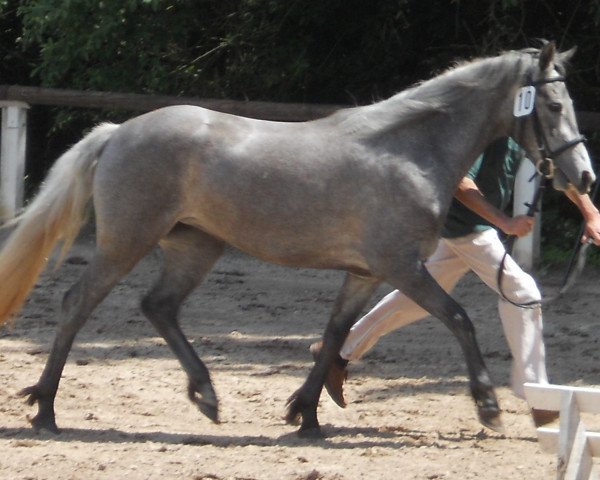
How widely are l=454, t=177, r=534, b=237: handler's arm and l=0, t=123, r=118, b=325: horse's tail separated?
1.60 metres

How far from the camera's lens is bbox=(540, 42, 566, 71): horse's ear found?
5164 millimetres

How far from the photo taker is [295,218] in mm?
5215

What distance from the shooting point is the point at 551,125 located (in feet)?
17.0

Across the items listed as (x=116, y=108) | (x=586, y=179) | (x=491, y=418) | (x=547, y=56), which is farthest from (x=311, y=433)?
(x=116, y=108)

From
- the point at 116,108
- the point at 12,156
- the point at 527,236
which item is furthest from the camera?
the point at 116,108

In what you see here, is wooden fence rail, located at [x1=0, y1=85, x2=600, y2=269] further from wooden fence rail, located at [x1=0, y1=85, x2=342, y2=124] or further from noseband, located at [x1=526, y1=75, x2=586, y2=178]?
noseband, located at [x1=526, y1=75, x2=586, y2=178]

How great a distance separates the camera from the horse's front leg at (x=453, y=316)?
16.7ft

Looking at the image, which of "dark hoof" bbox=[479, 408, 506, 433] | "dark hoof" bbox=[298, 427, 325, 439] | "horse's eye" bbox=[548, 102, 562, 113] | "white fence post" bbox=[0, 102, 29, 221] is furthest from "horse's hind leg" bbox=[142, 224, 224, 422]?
"white fence post" bbox=[0, 102, 29, 221]

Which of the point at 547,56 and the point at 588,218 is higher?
the point at 547,56

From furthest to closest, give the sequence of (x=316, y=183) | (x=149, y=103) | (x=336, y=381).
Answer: (x=149, y=103), (x=336, y=381), (x=316, y=183)

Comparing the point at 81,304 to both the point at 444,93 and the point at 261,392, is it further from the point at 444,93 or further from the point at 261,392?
the point at 444,93

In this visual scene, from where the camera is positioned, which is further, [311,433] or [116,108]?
[116,108]

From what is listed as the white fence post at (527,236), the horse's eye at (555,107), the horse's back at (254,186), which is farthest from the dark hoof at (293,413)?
the white fence post at (527,236)

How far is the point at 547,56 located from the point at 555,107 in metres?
0.22
